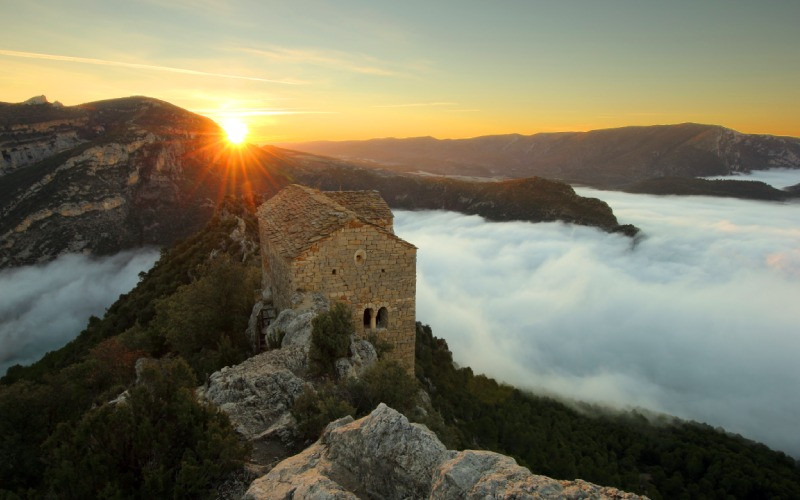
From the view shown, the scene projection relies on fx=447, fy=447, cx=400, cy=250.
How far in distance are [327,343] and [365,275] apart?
3.42 m

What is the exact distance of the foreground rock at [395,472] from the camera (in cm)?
395

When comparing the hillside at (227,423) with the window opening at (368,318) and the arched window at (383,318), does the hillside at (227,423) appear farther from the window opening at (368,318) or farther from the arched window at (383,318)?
the arched window at (383,318)

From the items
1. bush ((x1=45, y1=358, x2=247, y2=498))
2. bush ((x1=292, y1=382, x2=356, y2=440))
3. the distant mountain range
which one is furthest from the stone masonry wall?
the distant mountain range

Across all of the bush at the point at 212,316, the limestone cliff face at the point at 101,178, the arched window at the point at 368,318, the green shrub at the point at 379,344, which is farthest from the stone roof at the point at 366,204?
the limestone cliff face at the point at 101,178

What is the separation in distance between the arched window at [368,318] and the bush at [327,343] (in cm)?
293

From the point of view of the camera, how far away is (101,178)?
6725cm

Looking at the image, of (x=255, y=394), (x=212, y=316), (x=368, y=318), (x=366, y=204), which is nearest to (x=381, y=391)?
(x=255, y=394)

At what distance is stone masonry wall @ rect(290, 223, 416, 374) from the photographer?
42.9ft

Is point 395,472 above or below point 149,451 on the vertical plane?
above

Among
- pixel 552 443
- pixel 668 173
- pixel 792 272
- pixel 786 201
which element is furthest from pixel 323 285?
pixel 668 173

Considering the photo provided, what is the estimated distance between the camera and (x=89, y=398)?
12.4 metres

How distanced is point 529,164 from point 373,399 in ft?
640

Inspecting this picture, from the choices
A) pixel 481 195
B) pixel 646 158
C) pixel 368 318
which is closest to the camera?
pixel 368 318

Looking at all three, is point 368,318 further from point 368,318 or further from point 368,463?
point 368,463
